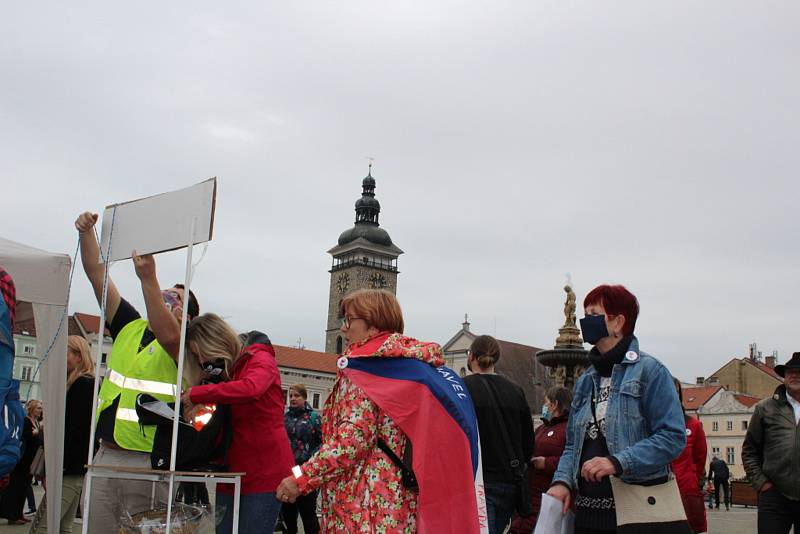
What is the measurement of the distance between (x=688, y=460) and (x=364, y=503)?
15.0ft

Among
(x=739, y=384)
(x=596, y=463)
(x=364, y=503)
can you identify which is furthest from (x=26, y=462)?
(x=739, y=384)

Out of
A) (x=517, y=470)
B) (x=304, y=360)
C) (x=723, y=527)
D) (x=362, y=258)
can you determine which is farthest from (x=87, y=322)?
(x=517, y=470)

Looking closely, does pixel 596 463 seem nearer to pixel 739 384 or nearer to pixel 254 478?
pixel 254 478

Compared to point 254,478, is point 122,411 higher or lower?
higher

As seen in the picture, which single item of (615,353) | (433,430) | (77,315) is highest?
(77,315)

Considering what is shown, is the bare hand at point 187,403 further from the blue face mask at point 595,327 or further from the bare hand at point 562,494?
the blue face mask at point 595,327

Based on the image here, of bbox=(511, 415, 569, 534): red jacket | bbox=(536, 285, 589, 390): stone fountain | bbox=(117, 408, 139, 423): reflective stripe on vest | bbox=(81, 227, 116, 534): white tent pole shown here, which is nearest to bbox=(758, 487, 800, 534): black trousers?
bbox=(511, 415, 569, 534): red jacket

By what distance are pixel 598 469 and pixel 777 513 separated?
3081 mm

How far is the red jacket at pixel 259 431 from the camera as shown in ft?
15.2

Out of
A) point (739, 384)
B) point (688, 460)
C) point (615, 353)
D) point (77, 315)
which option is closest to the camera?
point (615, 353)

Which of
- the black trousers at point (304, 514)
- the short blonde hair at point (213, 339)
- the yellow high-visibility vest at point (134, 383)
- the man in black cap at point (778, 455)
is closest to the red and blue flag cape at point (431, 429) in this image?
the short blonde hair at point (213, 339)

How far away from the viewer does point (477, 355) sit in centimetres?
673

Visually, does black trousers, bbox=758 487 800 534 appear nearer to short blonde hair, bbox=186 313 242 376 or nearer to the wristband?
the wristband

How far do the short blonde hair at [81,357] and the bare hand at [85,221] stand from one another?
6.66ft
